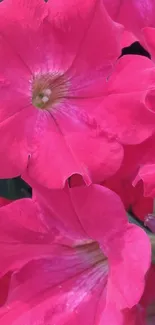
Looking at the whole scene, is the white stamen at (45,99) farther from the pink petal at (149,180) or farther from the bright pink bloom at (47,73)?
the pink petal at (149,180)

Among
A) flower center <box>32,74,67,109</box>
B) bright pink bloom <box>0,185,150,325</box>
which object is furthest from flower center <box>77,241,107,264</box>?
flower center <box>32,74,67,109</box>

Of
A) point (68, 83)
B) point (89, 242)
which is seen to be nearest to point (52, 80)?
A: point (68, 83)

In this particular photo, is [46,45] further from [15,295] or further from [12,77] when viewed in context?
[15,295]

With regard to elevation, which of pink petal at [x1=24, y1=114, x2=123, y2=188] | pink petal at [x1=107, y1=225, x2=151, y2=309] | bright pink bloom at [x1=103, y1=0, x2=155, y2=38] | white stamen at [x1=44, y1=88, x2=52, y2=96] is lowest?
pink petal at [x1=107, y1=225, x2=151, y2=309]

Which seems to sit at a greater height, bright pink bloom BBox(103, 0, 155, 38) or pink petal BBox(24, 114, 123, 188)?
bright pink bloom BBox(103, 0, 155, 38)

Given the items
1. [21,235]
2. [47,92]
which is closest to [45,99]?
[47,92]

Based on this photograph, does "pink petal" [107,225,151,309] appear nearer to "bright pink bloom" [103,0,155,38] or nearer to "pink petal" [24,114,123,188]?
"pink petal" [24,114,123,188]

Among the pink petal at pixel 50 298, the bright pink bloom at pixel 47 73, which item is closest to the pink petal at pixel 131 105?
the bright pink bloom at pixel 47 73
